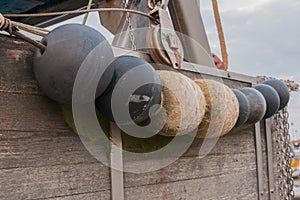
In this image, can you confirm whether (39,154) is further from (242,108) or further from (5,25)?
(242,108)

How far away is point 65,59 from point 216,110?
57cm

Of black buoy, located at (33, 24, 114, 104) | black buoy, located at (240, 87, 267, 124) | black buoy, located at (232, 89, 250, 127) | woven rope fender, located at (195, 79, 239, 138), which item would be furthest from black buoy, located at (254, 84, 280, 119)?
black buoy, located at (33, 24, 114, 104)

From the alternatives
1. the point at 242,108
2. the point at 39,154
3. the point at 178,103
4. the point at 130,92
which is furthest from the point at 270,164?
the point at 39,154

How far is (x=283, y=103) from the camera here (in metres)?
1.74

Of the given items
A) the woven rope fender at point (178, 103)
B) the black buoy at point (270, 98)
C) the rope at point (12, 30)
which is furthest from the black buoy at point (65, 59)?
the black buoy at point (270, 98)

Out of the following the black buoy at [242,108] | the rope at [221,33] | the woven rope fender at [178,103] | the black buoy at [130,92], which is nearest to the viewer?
the black buoy at [130,92]

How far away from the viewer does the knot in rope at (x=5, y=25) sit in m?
0.83

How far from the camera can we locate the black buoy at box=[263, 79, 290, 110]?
1720 millimetres

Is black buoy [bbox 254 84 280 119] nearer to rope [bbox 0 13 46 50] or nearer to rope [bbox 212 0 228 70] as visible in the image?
rope [bbox 212 0 228 70]

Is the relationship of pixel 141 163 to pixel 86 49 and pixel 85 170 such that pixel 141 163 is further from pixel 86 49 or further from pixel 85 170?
pixel 86 49

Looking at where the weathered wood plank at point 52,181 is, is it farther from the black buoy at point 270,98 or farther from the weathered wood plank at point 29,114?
the black buoy at point 270,98

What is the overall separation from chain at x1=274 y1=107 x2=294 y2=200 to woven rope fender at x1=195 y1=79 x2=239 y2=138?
0.53m

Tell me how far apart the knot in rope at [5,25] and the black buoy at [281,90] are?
44.4 inches

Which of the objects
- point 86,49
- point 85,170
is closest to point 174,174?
point 85,170
